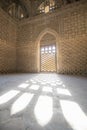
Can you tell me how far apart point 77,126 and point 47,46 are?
8539 millimetres

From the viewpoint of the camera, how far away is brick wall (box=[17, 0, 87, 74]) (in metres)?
7.36

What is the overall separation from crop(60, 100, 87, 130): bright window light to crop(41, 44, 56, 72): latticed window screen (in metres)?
7.64

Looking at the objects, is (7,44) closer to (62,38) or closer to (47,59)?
(47,59)

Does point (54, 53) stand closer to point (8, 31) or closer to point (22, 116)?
point (8, 31)

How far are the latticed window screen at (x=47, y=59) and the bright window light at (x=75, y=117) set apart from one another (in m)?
7.64

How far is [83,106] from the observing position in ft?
5.01

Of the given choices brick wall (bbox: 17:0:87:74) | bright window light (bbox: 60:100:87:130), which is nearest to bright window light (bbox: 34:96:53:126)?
bright window light (bbox: 60:100:87:130)

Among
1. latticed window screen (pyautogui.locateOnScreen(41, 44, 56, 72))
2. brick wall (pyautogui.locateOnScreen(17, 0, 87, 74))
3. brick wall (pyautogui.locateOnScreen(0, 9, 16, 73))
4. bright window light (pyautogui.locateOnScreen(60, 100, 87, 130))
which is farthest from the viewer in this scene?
latticed window screen (pyautogui.locateOnScreen(41, 44, 56, 72))

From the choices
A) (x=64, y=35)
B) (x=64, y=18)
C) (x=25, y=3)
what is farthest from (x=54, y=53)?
(x=25, y=3)

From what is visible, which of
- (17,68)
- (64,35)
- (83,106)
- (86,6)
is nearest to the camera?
(83,106)

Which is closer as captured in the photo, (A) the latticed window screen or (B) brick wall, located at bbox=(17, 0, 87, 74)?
(B) brick wall, located at bbox=(17, 0, 87, 74)

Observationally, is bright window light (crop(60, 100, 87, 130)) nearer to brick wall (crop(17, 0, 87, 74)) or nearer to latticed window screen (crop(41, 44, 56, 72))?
brick wall (crop(17, 0, 87, 74))

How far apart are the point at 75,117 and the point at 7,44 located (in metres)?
8.53

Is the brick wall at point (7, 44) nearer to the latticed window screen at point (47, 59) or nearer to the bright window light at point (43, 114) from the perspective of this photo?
the latticed window screen at point (47, 59)
